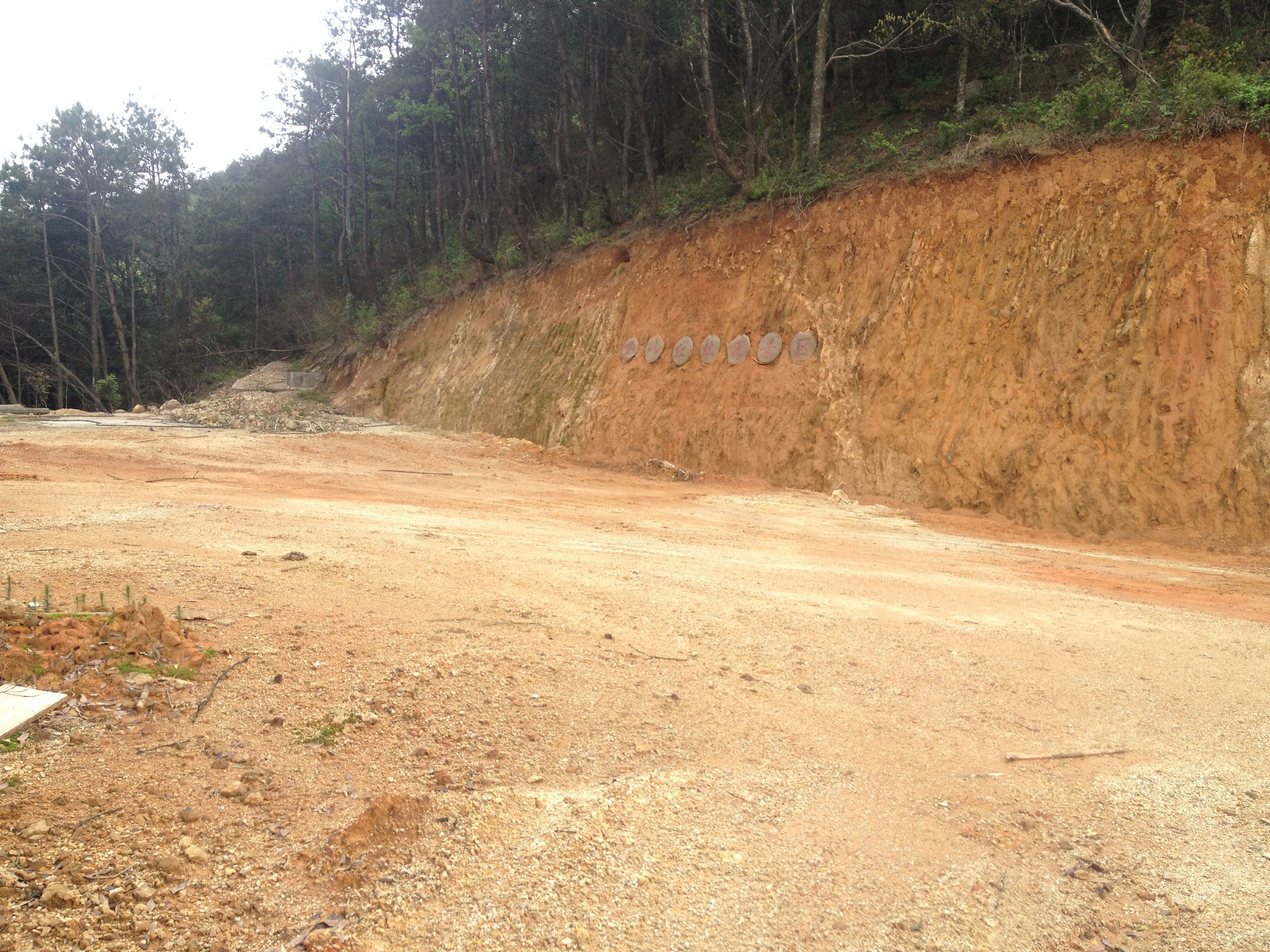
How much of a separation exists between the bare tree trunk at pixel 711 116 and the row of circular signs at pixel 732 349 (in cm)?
396

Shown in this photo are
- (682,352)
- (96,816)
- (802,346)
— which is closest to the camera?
(96,816)

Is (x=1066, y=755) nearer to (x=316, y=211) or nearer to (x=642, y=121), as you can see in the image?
(x=642, y=121)

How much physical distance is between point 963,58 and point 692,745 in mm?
18311

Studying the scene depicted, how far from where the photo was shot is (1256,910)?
3.13m

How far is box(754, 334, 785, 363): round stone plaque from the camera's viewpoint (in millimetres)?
16703

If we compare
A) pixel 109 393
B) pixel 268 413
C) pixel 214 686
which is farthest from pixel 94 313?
pixel 214 686

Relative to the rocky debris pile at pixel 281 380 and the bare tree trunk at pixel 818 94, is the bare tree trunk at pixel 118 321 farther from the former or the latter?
the bare tree trunk at pixel 818 94

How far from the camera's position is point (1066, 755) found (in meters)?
4.34

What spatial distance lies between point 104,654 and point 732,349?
1456 cm

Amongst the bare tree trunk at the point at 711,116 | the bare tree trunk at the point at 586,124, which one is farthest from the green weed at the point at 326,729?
the bare tree trunk at the point at 586,124

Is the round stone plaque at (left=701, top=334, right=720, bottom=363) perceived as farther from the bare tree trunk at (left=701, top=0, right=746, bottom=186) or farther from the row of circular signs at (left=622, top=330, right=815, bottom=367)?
the bare tree trunk at (left=701, top=0, right=746, bottom=186)

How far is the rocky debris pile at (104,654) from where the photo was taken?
394cm

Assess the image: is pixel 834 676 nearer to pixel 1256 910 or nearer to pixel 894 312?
pixel 1256 910

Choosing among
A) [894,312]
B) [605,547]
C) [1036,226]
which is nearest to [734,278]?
[894,312]
